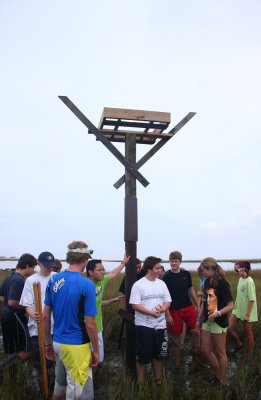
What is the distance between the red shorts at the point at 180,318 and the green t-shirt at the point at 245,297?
2.63 feet

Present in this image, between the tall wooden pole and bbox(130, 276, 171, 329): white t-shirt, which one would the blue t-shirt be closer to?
bbox(130, 276, 171, 329): white t-shirt

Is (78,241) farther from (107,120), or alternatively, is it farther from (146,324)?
(107,120)

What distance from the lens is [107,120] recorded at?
18.7 feet

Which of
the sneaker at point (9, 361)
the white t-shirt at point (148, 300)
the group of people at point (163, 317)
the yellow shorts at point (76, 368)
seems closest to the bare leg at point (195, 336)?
the group of people at point (163, 317)

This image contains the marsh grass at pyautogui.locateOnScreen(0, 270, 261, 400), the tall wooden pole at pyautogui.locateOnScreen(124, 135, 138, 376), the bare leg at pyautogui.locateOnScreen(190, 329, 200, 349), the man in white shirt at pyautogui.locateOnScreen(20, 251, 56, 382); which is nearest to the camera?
the marsh grass at pyautogui.locateOnScreen(0, 270, 261, 400)

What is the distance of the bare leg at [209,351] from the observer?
16.2 ft

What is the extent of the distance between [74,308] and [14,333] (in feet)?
6.09

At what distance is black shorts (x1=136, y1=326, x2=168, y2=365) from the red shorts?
4.13ft

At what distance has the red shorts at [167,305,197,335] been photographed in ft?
20.1

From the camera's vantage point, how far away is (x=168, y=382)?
4.91 metres

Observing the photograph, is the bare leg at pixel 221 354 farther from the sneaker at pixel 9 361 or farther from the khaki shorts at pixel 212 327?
the sneaker at pixel 9 361

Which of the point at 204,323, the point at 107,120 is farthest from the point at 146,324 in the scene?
the point at 107,120

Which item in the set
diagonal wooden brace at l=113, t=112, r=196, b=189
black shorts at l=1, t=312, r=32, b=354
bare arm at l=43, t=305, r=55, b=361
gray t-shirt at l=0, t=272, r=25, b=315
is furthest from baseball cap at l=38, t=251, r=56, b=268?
diagonal wooden brace at l=113, t=112, r=196, b=189

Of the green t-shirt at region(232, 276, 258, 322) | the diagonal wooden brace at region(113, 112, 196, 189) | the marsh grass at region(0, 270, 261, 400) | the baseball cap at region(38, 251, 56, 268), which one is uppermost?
the diagonal wooden brace at region(113, 112, 196, 189)
